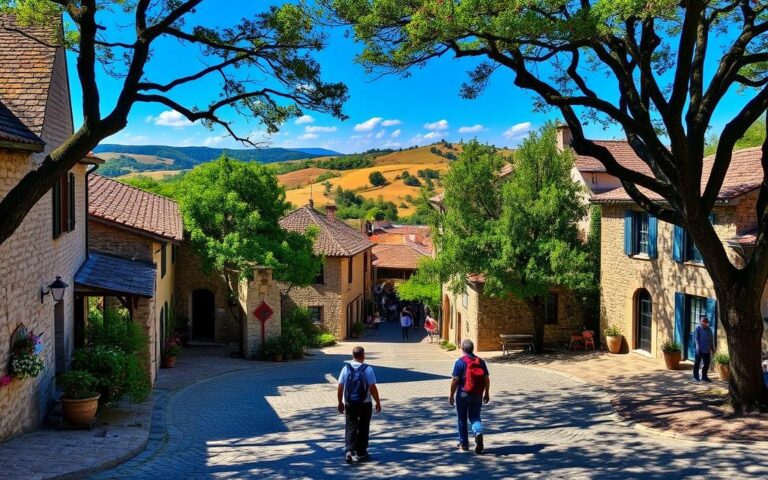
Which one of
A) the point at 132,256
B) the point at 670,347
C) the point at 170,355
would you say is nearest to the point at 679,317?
the point at 670,347

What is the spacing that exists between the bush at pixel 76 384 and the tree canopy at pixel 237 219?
11.7 m

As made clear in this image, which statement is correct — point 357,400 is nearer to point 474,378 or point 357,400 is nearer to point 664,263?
point 474,378

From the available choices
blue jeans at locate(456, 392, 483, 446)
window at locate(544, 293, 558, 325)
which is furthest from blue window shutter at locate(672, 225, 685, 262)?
blue jeans at locate(456, 392, 483, 446)

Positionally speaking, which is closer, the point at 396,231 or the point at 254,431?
the point at 254,431

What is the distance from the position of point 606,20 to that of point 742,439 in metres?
6.75

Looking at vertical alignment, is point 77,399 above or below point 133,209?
below

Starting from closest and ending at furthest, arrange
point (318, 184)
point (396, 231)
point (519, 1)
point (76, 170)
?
point (519, 1) < point (76, 170) < point (396, 231) < point (318, 184)

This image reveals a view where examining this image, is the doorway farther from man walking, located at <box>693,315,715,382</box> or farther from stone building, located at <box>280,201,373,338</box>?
man walking, located at <box>693,315,715,382</box>

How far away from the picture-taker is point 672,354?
57.2 feet

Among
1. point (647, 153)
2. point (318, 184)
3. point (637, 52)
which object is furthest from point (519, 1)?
point (318, 184)

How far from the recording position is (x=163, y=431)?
1160cm

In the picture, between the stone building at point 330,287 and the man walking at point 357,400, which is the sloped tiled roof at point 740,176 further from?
the stone building at point 330,287

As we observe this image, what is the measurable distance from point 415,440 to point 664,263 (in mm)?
11415

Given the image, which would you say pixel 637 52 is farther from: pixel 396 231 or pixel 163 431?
pixel 396 231
